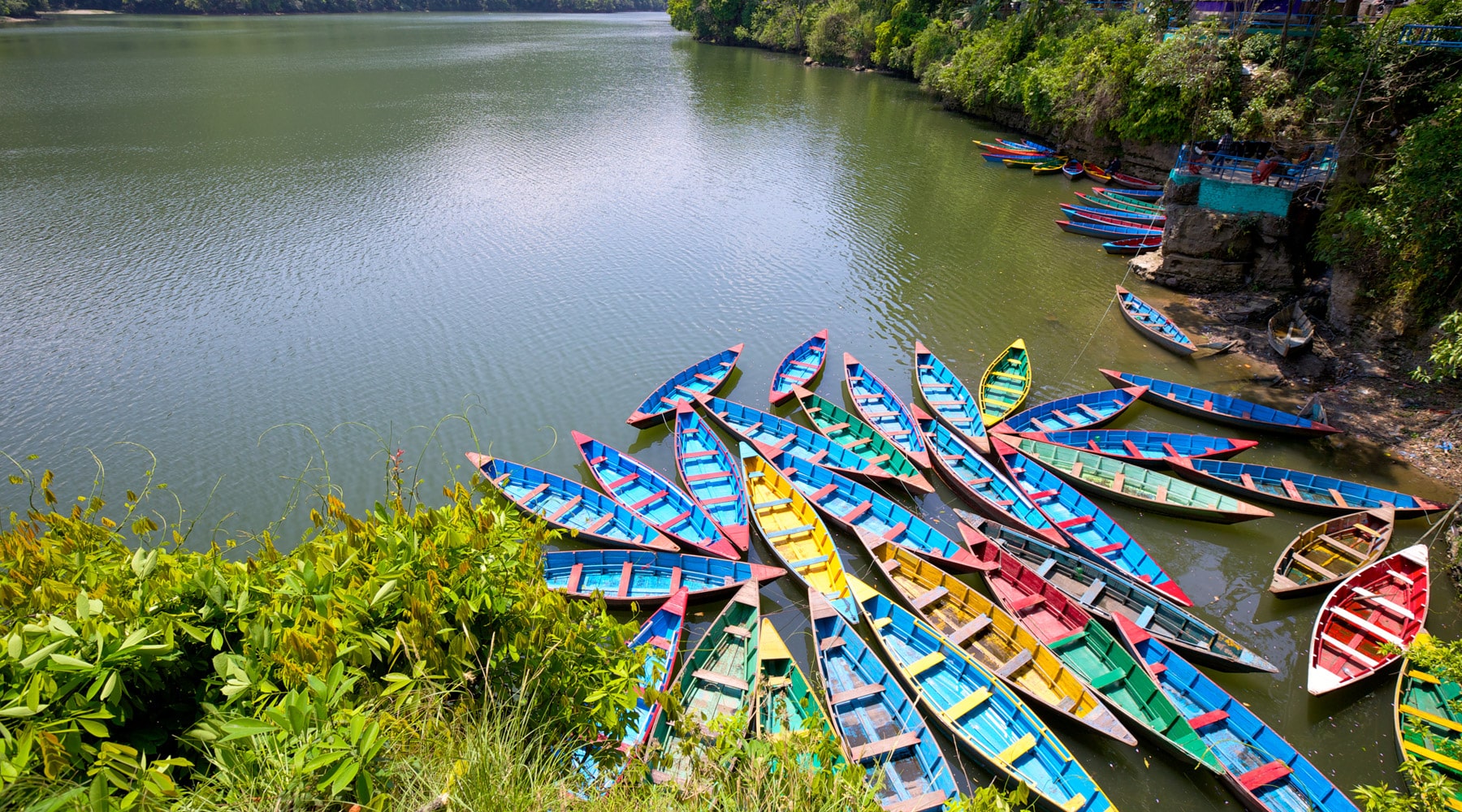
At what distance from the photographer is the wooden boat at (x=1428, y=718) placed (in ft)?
31.0

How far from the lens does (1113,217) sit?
30.8 m

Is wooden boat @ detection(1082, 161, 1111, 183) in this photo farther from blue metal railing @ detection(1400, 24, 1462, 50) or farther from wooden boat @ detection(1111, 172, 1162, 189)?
blue metal railing @ detection(1400, 24, 1462, 50)

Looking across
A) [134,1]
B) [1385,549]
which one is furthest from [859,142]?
[134,1]

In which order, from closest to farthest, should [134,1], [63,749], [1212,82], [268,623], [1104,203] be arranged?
[63,749]
[268,623]
[1212,82]
[1104,203]
[134,1]

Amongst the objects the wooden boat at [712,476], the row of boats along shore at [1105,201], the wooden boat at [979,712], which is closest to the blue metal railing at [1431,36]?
the row of boats along shore at [1105,201]

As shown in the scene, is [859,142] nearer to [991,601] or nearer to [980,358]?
[980,358]

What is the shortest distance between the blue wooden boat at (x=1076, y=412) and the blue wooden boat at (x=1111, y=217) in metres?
15.2

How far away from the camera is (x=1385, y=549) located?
1363 centimetres

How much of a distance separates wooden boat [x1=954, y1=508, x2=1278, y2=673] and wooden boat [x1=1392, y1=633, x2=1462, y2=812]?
1.65 meters

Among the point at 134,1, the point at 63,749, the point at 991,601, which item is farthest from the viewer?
the point at 134,1

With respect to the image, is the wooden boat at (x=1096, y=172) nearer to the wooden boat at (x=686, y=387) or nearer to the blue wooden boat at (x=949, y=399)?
the blue wooden boat at (x=949, y=399)

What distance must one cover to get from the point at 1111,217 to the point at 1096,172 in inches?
306

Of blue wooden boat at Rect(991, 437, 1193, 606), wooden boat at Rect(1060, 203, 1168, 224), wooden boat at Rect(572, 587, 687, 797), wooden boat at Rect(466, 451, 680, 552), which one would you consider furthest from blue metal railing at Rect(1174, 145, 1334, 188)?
wooden boat at Rect(572, 587, 687, 797)

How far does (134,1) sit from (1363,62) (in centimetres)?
13111
